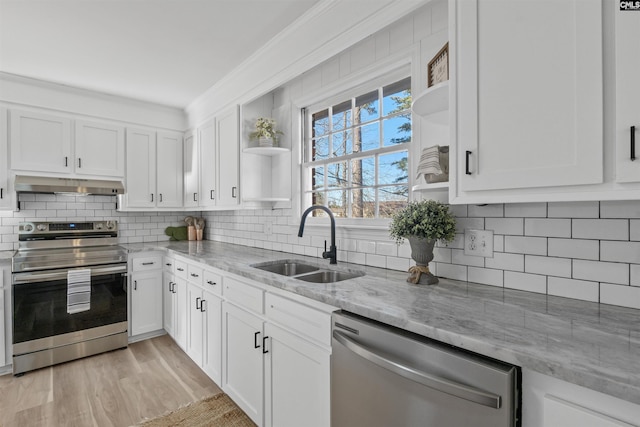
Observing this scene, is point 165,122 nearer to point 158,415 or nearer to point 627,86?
point 158,415

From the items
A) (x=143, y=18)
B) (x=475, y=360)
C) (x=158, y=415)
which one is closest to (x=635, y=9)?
(x=475, y=360)

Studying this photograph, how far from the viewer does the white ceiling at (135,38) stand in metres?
1.97

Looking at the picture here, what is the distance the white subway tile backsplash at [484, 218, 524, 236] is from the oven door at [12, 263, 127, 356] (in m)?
3.09

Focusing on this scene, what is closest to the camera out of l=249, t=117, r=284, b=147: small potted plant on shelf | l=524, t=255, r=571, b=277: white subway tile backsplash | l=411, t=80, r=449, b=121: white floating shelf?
l=524, t=255, r=571, b=277: white subway tile backsplash

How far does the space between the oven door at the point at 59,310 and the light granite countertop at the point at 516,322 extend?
7.11 ft

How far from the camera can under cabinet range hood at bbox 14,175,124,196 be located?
Result: 2.87 meters

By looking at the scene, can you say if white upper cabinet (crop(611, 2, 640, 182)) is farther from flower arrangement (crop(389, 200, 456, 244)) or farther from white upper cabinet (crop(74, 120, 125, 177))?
white upper cabinet (crop(74, 120, 125, 177))

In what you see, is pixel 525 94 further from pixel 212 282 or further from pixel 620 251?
pixel 212 282

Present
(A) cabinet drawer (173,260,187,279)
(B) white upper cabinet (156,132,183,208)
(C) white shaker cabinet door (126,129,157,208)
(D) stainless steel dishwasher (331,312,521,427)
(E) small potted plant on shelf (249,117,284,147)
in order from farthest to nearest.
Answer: (B) white upper cabinet (156,132,183,208), (C) white shaker cabinet door (126,129,157,208), (A) cabinet drawer (173,260,187,279), (E) small potted plant on shelf (249,117,284,147), (D) stainless steel dishwasher (331,312,521,427)

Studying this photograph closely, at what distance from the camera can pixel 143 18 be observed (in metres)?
2.08

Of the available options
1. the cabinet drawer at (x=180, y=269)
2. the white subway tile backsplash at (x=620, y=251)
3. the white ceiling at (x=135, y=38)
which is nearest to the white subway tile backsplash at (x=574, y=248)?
the white subway tile backsplash at (x=620, y=251)

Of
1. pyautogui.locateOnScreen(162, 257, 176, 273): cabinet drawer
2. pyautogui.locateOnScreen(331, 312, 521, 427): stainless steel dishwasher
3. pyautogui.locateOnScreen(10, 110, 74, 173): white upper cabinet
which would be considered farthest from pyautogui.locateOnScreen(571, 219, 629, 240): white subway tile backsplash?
pyautogui.locateOnScreen(10, 110, 74, 173): white upper cabinet

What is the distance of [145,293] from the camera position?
10.7 feet

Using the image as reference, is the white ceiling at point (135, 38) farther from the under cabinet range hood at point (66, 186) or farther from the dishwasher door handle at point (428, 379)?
the dishwasher door handle at point (428, 379)
